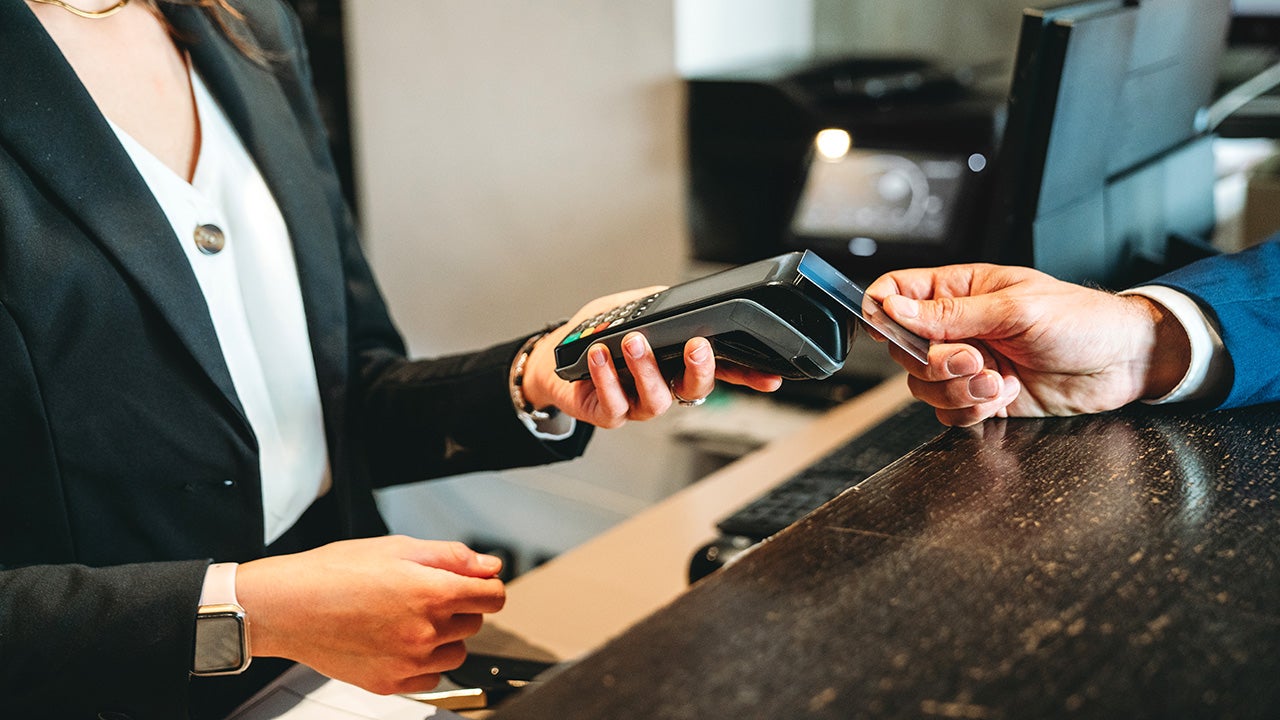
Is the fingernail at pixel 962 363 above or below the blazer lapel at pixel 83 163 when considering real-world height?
below

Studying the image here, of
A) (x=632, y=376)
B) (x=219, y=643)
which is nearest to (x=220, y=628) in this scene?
(x=219, y=643)

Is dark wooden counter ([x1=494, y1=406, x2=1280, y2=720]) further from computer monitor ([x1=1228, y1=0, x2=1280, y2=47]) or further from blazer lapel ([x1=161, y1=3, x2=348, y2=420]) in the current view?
computer monitor ([x1=1228, y1=0, x2=1280, y2=47])

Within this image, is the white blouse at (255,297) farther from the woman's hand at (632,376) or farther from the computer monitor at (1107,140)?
A: the computer monitor at (1107,140)

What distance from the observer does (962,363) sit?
0.69 meters

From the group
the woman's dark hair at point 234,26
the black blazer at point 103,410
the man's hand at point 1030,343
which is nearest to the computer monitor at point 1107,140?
the man's hand at point 1030,343

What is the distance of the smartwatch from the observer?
0.69 m

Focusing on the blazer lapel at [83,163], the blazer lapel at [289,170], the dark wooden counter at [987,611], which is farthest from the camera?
the blazer lapel at [289,170]

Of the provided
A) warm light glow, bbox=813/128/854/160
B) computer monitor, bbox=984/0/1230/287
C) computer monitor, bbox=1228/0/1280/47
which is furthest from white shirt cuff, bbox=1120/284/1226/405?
computer monitor, bbox=1228/0/1280/47

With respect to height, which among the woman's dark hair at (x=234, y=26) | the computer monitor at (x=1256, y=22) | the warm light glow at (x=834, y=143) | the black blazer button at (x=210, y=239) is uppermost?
the woman's dark hair at (x=234, y=26)

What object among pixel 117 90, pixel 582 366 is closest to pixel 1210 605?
pixel 582 366

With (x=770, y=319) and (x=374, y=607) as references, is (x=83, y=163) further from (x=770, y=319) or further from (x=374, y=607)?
(x=770, y=319)

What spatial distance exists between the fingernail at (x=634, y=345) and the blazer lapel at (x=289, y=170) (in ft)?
1.26

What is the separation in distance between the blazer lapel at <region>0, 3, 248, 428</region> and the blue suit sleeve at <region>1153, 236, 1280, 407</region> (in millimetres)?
729

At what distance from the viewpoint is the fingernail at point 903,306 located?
699mm
